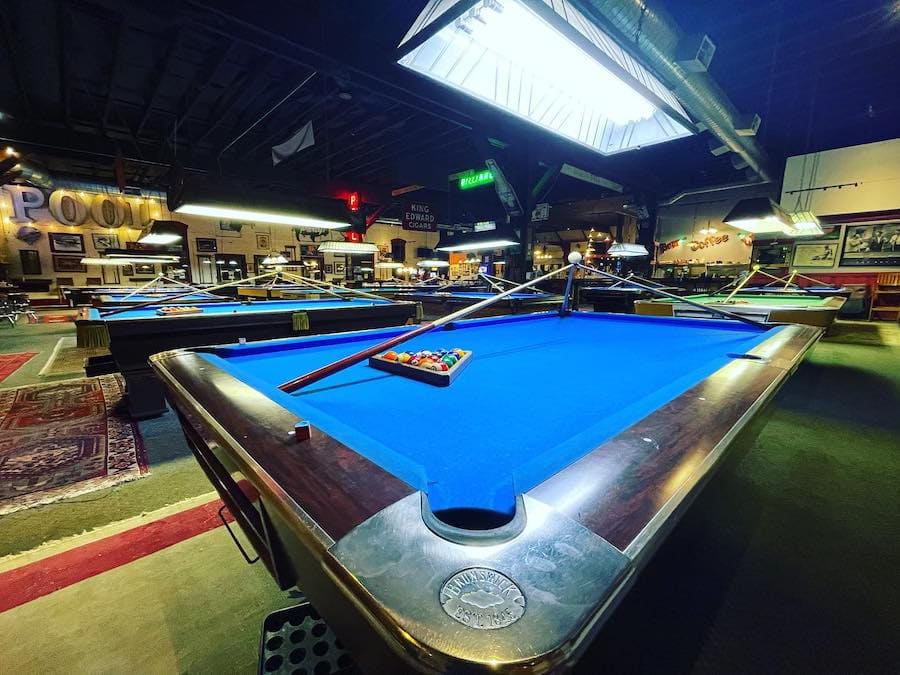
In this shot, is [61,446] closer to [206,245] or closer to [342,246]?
[342,246]

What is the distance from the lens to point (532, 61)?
6.09ft

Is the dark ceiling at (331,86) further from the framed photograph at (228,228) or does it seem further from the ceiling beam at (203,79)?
the framed photograph at (228,228)

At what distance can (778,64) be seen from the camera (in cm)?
404

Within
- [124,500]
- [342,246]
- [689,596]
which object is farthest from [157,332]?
[342,246]

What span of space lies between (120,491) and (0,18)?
4655mm

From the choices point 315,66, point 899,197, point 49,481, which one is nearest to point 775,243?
point 899,197

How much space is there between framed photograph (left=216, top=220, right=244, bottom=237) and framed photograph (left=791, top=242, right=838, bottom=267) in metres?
15.6

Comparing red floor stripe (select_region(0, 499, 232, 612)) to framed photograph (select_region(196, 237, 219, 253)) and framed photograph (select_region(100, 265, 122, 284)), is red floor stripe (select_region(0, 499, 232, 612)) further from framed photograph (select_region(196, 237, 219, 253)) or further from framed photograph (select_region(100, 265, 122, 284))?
framed photograph (select_region(100, 265, 122, 284))

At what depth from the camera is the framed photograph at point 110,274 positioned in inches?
442

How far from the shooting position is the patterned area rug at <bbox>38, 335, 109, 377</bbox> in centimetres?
398

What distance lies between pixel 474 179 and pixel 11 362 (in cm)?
747

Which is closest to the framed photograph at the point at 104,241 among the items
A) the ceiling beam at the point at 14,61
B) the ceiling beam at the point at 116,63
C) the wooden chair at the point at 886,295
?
the ceiling beam at the point at 14,61

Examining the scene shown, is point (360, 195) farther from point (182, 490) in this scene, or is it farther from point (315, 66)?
point (182, 490)

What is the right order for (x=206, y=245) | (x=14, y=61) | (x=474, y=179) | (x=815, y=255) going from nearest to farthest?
(x=14, y=61), (x=474, y=179), (x=815, y=255), (x=206, y=245)
